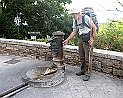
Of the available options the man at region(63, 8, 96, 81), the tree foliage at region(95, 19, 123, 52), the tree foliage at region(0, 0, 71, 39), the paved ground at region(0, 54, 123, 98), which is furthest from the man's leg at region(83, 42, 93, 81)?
the tree foliage at region(0, 0, 71, 39)

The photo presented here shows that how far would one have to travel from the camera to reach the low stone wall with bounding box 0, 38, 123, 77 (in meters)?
5.81

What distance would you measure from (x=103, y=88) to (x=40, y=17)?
6.08 metres

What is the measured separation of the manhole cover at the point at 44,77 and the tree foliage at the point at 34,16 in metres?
3.92

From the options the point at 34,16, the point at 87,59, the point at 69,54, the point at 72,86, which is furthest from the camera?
the point at 34,16

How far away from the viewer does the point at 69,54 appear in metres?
6.69

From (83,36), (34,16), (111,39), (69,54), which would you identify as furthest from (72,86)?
(34,16)

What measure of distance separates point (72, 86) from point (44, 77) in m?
0.70

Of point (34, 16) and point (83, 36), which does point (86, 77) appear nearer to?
point (83, 36)

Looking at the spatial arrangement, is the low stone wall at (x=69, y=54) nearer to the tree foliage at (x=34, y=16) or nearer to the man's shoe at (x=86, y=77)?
the man's shoe at (x=86, y=77)

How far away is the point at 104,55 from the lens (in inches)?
234

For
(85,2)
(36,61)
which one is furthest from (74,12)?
(85,2)

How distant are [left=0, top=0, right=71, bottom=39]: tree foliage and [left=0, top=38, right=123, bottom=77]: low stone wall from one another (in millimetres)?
1631

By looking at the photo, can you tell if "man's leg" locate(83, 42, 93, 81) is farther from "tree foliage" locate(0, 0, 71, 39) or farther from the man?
"tree foliage" locate(0, 0, 71, 39)

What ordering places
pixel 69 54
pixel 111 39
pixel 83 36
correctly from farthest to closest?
pixel 111 39 < pixel 69 54 < pixel 83 36
